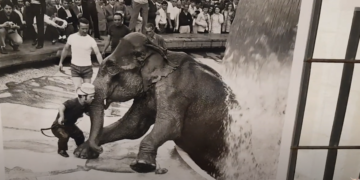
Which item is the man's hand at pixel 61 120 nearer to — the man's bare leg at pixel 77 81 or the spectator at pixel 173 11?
the man's bare leg at pixel 77 81

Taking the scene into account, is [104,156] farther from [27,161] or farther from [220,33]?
[220,33]

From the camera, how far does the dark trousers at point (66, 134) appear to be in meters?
1.56

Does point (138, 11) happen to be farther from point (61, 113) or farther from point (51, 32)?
point (61, 113)

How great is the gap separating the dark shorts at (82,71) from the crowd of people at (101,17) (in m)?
0.14

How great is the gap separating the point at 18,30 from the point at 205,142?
41.5 inches

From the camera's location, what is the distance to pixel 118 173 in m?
1.67

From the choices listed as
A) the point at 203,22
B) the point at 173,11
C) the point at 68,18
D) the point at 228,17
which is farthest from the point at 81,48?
the point at 228,17

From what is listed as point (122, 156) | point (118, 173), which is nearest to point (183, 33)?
point (122, 156)

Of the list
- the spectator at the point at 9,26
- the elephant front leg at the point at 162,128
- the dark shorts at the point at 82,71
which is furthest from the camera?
the elephant front leg at the point at 162,128

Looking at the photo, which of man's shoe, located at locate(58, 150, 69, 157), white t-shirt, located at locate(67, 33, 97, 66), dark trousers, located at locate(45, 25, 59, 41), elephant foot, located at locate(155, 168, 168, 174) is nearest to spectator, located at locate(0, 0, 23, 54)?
dark trousers, located at locate(45, 25, 59, 41)

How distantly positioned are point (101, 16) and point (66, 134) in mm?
614

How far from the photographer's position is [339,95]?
1.67 meters

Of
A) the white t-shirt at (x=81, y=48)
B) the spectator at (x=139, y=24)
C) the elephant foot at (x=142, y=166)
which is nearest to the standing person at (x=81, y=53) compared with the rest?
the white t-shirt at (x=81, y=48)

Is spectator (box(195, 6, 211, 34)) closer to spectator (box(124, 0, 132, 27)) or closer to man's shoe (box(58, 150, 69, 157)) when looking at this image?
spectator (box(124, 0, 132, 27))
